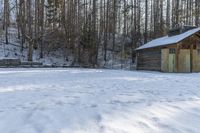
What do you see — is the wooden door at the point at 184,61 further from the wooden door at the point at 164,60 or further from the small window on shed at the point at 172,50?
the wooden door at the point at 164,60

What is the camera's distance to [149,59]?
3059cm

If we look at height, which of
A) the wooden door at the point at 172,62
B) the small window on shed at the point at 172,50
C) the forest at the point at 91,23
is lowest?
the wooden door at the point at 172,62

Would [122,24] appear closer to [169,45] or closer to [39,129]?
[169,45]

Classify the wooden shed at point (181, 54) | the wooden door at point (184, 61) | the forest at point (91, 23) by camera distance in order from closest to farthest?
1. the wooden shed at point (181, 54)
2. the wooden door at point (184, 61)
3. the forest at point (91, 23)

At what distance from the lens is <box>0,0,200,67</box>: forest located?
1594 inches

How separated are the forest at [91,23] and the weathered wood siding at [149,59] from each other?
748cm

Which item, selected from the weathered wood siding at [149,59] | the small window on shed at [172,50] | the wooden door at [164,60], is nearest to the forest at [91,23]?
the weathered wood siding at [149,59]

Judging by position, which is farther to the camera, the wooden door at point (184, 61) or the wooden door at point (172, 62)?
the wooden door at point (184, 61)

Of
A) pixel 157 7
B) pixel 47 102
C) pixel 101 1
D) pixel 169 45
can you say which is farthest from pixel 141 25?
pixel 47 102

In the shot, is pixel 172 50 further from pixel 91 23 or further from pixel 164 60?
pixel 91 23

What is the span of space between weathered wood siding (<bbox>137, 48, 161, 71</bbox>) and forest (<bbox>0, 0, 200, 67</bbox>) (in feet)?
24.5

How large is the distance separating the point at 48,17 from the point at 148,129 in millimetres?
41797

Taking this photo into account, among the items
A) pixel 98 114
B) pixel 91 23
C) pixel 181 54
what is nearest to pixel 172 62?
pixel 181 54

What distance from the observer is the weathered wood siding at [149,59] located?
2852 cm
